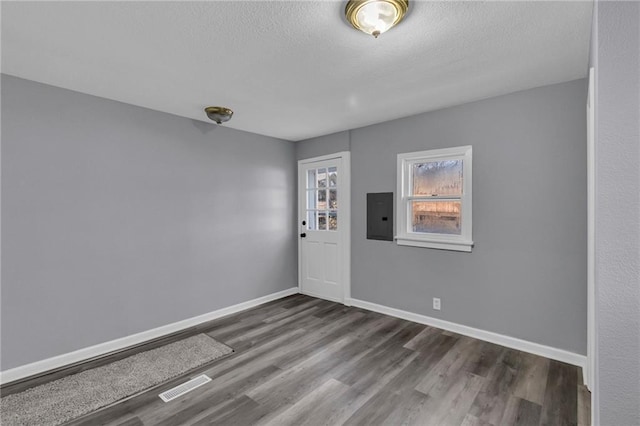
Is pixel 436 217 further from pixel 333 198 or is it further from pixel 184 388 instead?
pixel 184 388

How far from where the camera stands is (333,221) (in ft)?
14.8

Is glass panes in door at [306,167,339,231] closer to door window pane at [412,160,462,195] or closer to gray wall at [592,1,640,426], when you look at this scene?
door window pane at [412,160,462,195]

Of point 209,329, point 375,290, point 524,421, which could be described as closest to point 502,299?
point 524,421

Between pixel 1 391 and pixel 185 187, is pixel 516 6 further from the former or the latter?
pixel 1 391

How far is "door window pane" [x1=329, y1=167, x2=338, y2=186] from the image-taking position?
442 cm

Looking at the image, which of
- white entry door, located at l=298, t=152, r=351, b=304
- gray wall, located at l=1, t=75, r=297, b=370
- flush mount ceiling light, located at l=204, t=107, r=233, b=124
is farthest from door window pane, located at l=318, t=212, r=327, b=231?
flush mount ceiling light, located at l=204, t=107, r=233, b=124

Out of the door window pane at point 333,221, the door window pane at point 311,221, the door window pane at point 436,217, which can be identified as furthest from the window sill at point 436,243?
the door window pane at point 311,221

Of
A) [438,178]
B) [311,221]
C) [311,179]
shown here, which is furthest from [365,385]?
[311,179]

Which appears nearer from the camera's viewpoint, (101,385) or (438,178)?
(101,385)

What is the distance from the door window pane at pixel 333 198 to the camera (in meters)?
4.45

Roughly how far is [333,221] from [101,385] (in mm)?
3172

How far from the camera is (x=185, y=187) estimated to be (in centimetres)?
359

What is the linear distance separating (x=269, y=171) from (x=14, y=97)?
2.77 metres

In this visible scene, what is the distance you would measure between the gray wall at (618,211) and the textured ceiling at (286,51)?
0.51m
